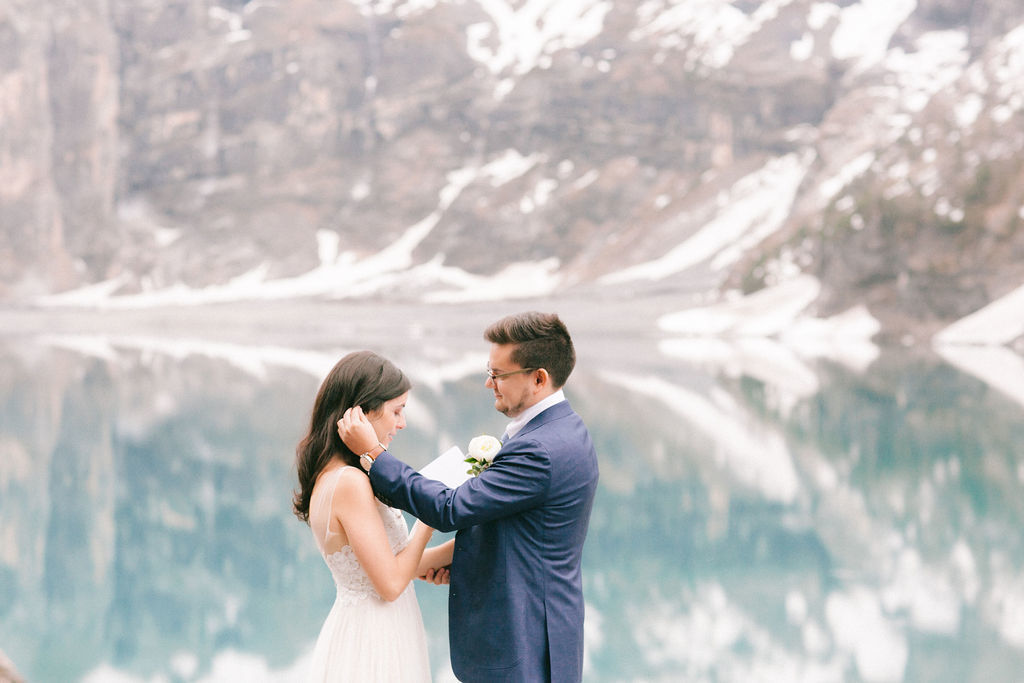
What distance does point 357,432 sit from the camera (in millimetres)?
2092

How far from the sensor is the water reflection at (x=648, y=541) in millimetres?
4977

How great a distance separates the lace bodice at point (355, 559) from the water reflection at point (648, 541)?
→ 1676 mm

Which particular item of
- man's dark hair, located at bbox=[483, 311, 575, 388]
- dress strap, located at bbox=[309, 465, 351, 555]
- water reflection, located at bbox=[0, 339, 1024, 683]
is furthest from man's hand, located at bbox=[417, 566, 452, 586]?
water reflection, located at bbox=[0, 339, 1024, 683]

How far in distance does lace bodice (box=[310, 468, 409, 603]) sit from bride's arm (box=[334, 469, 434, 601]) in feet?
0.14

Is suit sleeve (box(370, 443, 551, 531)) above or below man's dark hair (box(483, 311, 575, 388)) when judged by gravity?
Answer: below

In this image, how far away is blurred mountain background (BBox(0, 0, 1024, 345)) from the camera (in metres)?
65.4

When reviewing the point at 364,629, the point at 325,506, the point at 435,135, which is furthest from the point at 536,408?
the point at 435,135

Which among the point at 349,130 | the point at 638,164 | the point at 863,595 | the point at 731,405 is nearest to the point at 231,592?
the point at 863,595

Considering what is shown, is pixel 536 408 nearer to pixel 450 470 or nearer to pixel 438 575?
pixel 450 470

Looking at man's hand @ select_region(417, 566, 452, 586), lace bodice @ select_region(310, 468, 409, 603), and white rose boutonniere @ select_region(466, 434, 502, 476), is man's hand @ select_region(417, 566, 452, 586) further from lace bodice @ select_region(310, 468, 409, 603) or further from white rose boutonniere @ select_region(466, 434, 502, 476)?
white rose boutonniere @ select_region(466, 434, 502, 476)

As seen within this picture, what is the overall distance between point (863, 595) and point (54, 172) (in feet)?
253

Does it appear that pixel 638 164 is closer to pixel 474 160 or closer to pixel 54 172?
pixel 474 160

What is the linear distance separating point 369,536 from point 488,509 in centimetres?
29

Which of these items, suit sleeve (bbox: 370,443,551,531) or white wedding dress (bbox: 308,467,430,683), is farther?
white wedding dress (bbox: 308,467,430,683)
